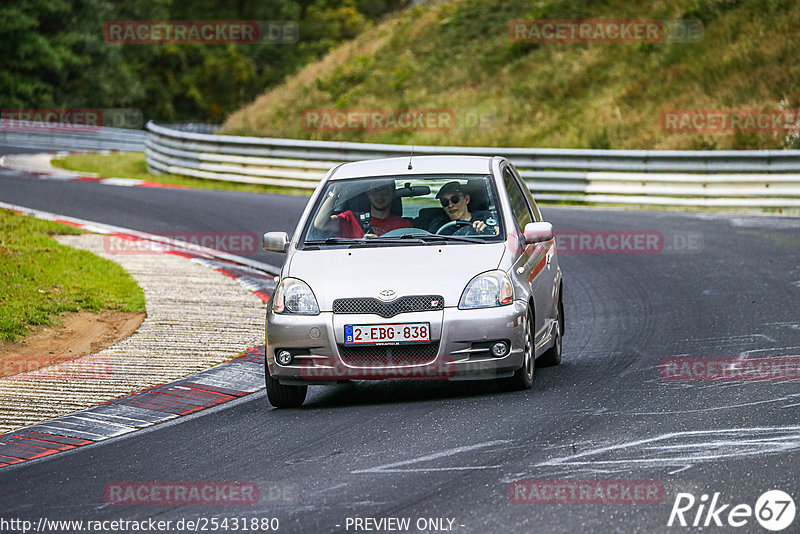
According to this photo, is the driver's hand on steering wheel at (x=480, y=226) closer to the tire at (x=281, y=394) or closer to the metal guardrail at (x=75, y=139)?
the tire at (x=281, y=394)

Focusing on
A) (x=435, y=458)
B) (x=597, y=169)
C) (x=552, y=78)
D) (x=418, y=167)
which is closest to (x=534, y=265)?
(x=418, y=167)

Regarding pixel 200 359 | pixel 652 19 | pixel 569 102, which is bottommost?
pixel 200 359

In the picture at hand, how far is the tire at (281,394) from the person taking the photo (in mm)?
8734

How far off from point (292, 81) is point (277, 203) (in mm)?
20571

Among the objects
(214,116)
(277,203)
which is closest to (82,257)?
(277,203)

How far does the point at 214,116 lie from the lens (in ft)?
224

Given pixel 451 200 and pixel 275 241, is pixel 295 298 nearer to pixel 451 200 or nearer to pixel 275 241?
pixel 275 241

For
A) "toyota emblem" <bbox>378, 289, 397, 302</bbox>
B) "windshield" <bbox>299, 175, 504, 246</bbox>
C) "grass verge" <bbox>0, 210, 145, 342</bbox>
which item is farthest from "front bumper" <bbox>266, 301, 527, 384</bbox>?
"grass verge" <bbox>0, 210, 145, 342</bbox>

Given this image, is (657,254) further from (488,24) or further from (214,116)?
(214,116)

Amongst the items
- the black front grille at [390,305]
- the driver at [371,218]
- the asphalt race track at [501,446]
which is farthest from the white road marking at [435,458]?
the driver at [371,218]

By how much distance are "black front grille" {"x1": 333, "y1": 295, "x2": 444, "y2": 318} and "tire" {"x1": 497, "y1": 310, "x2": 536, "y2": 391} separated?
29.3 inches

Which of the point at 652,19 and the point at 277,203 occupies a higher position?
the point at 652,19

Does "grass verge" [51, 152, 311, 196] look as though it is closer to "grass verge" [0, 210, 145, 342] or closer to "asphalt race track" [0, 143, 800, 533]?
"grass verge" [0, 210, 145, 342]

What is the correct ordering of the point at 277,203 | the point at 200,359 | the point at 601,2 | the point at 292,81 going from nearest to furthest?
the point at 200,359
the point at 277,203
the point at 601,2
the point at 292,81
